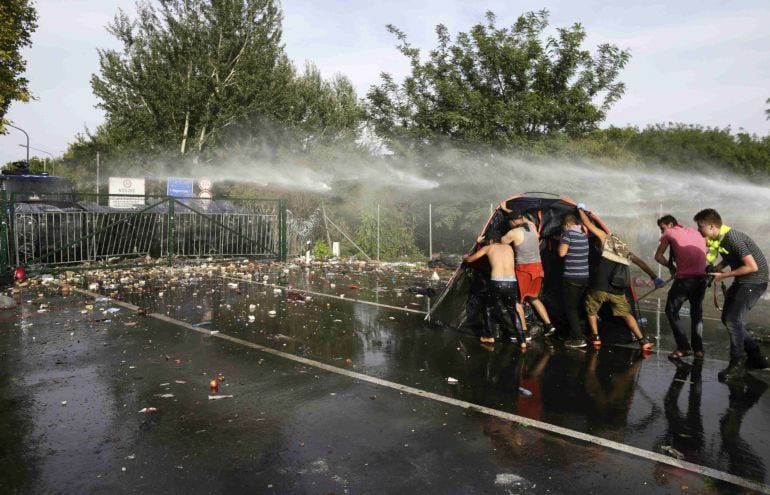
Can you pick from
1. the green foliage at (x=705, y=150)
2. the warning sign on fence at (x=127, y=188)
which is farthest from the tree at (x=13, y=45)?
the green foliage at (x=705, y=150)

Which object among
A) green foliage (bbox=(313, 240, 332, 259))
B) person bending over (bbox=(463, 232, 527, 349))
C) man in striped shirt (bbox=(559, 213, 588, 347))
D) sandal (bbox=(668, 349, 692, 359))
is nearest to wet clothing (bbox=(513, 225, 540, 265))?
person bending over (bbox=(463, 232, 527, 349))

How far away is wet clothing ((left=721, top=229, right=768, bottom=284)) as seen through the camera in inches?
230

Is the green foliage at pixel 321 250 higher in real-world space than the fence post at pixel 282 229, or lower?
lower

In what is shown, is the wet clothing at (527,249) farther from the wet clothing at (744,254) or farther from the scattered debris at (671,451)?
the scattered debris at (671,451)

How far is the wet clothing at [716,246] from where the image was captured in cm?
605

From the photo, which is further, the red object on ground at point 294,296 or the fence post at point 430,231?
the fence post at point 430,231

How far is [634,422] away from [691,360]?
2.47 metres

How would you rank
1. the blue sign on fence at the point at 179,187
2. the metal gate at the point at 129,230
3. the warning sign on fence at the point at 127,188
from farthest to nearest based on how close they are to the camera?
the blue sign on fence at the point at 179,187, the warning sign on fence at the point at 127,188, the metal gate at the point at 129,230

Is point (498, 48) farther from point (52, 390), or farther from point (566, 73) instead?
point (52, 390)

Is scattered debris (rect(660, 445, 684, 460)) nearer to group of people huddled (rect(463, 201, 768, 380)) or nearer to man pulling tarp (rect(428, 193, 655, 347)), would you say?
group of people huddled (rect(463, 201, 768, 380))

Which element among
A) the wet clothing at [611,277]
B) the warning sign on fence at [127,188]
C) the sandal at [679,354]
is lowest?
the sandal at [679,354]

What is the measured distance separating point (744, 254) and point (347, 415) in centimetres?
441

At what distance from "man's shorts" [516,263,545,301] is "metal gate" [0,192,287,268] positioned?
33.8 feet

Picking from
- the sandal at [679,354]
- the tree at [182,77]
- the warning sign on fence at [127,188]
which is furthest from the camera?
the tree at [182,77]
